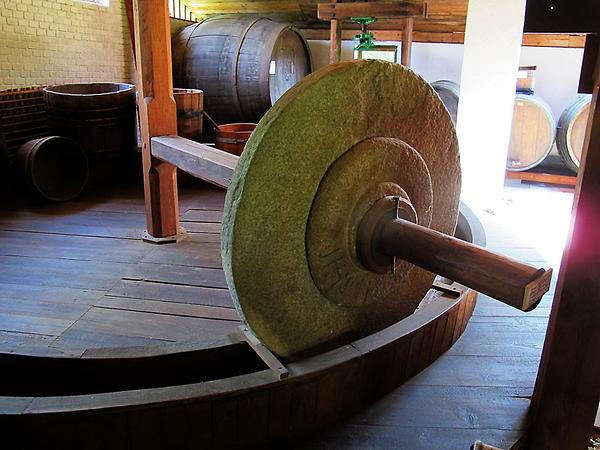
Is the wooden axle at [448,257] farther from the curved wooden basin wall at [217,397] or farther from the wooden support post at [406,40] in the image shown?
the wooden support post at [406,40]

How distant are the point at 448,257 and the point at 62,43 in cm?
571

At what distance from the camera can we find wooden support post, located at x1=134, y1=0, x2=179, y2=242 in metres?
2.98

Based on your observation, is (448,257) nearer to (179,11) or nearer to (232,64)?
(232,64)

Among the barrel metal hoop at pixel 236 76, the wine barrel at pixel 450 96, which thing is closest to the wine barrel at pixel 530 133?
the wine barrel at pixel 450 96

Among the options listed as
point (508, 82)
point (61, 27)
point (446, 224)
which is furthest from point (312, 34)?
point (446, 224)

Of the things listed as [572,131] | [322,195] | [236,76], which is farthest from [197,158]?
[572,131]

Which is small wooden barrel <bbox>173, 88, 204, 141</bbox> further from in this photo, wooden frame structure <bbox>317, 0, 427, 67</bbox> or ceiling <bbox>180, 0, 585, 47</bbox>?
ceiling <bbox>180, 0, 585, 47</bbox>

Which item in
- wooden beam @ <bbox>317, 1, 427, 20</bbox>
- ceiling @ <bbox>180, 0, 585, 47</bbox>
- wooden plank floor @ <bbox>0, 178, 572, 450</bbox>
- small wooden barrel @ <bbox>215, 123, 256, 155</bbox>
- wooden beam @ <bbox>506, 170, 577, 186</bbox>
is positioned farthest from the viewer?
ceiling @ <bbox>180, 0, 585, 47</bbox>

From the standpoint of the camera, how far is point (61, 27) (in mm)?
5797

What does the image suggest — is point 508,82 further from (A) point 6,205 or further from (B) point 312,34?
(B) point 312,34

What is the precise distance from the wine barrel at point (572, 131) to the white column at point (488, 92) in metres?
2.51

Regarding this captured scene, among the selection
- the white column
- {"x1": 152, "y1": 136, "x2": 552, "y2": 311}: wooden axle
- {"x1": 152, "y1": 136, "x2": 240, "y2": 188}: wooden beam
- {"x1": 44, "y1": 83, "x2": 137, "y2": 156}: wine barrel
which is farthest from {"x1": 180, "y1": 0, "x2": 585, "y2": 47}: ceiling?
{"x1": 152, "y1": 136, "x2": 552, "y2": 311}: wooden axle

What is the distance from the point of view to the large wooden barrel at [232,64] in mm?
5980

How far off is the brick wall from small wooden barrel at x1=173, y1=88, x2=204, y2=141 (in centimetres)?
194
